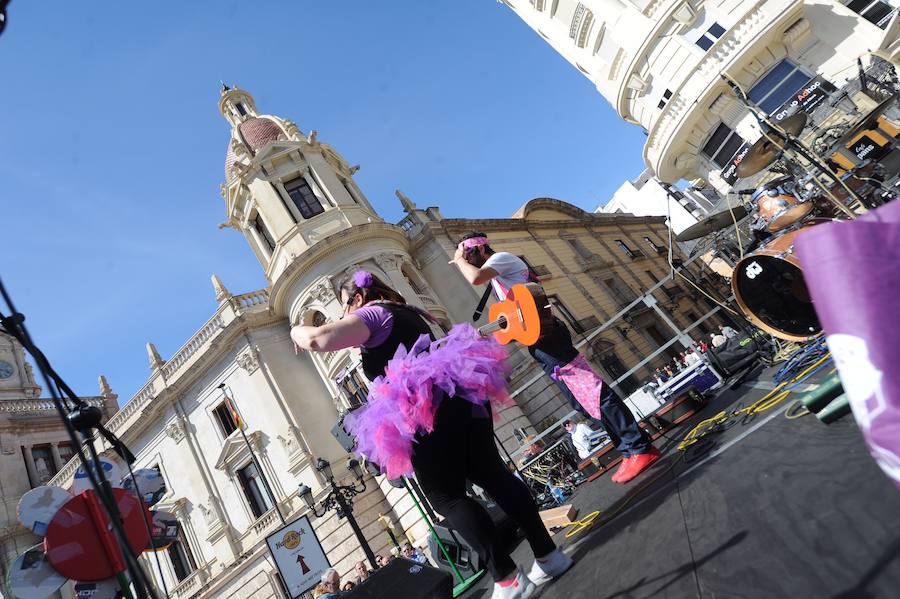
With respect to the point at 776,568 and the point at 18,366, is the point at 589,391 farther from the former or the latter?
the point at 18,366

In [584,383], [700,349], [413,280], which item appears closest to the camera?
[584,383]

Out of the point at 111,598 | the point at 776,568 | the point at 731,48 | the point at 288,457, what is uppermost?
the point at 731,48

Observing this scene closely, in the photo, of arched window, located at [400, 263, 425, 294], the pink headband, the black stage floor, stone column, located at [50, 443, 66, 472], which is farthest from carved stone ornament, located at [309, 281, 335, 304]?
stone column, located at [50, 443, 66, 472]

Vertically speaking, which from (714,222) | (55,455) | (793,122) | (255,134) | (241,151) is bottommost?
(714,222)

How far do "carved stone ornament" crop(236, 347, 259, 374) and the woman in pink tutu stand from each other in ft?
57.5

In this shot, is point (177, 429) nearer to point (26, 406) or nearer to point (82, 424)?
point (26, 406)

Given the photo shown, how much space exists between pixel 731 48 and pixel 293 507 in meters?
23.2

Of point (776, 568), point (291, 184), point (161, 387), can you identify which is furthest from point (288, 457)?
point (776, 568)

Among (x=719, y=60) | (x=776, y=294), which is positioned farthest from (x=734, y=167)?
(x=719, y=60)

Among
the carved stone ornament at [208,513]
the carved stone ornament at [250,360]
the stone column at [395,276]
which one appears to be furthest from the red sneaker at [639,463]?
the carved stone ornament at [208,513]

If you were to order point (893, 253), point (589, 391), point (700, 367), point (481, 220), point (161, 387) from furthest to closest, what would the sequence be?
point (481, 220)
point (161, 387)
point (700, 367)
point (589, 391)
point (893, 253)

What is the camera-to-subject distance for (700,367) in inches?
285

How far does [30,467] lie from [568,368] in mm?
32705

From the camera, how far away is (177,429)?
20766mm
